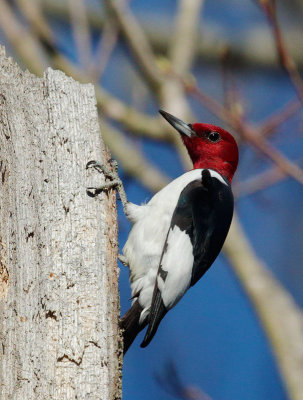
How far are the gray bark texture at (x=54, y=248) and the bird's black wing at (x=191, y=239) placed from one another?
2.01 ft

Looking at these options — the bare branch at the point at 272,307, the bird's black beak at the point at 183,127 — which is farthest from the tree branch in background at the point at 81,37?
the bare branch at the point at 272,307

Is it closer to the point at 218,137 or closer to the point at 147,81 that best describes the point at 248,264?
the point at 218,137

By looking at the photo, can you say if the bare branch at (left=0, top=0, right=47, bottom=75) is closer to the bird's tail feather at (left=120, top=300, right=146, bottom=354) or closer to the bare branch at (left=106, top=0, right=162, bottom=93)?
the bare branch at (left=106, top=0, right=162, bottom=93)

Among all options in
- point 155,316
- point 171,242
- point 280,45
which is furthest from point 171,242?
point 280,45

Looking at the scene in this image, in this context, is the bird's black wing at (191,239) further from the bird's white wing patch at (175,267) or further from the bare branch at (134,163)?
the bare branch at (134,163)

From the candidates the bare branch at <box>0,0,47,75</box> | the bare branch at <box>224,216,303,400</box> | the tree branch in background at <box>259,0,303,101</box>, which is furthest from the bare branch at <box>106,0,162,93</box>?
the tree branch in background at <box>259,0,303,101</box>

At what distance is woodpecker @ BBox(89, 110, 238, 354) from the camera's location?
321 centimetres

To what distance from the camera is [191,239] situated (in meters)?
3.44

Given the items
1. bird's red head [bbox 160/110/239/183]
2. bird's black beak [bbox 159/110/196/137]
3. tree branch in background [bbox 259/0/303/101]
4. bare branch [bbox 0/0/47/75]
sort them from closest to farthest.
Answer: tree branch in background [bbox 259/0/303/101]
bird's black beak [bbox 159/110/196/137]
bird's red head [bbox 160/110/239/183]
bare branch [bbox 0/0/47/75]

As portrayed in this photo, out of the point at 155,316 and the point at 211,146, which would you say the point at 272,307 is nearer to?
the point at 211,146

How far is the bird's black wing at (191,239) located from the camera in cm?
323

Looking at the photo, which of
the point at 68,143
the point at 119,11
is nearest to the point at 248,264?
the point at 119,11

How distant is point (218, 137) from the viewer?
14.0ft

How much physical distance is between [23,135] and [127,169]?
237cm
